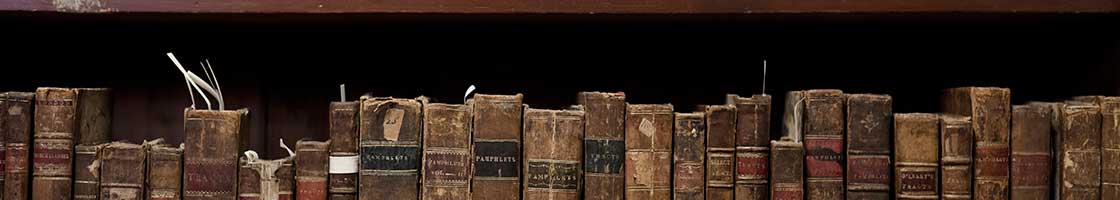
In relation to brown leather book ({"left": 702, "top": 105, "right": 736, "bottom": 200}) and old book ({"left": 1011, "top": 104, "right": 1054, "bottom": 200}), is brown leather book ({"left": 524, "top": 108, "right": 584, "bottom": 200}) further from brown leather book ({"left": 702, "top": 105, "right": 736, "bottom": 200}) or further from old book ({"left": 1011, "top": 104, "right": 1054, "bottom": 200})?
old book ({"left": 1011, "top": 104, "right": 1054, "bottom": 200})

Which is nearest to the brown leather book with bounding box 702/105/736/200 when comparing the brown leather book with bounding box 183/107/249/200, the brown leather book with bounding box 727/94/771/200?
the brown leather book with bounding box 727/94/771/200

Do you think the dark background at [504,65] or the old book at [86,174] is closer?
the old book at [86,174]

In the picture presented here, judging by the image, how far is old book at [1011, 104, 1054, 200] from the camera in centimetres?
100

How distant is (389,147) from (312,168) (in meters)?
0.08

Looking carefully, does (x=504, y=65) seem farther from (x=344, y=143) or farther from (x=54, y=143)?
(x=54, y=143)

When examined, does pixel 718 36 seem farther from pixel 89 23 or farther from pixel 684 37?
pixel 89 23

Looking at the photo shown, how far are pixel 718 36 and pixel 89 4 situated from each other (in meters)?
0.69

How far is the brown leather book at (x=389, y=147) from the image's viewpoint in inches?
38.9

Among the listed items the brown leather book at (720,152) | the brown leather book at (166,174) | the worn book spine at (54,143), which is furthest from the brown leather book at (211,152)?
the brown leather book at (720,152)

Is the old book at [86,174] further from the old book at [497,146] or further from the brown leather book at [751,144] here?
the brown leather book at [751,144]

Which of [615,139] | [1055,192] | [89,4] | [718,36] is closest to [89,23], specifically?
[89,4]

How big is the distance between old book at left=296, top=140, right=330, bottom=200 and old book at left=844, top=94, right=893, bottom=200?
51 centimetres

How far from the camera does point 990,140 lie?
3.27 ft

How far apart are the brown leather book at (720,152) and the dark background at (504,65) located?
0.24 meters
